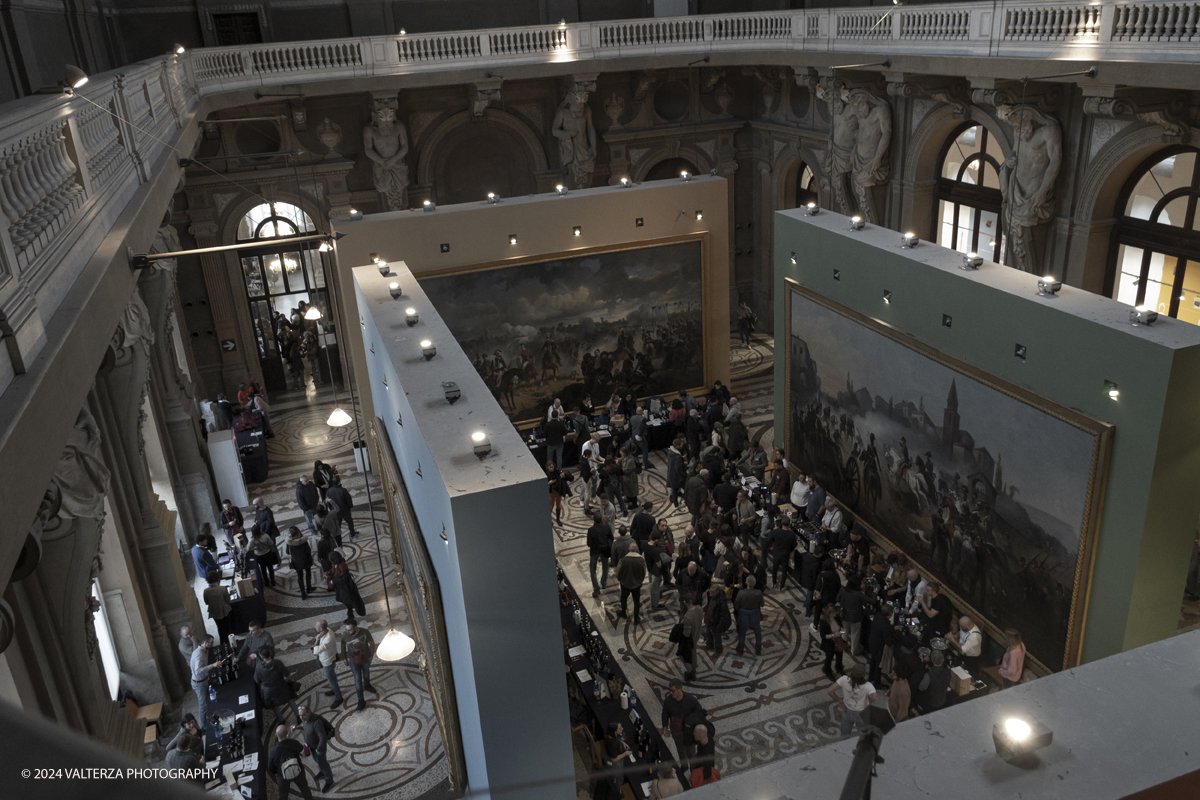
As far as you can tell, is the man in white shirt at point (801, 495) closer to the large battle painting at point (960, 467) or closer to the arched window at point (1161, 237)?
the large battle painting at point (960, 467)

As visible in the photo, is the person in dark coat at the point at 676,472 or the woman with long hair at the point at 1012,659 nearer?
the woman with long hair at the point at 1012,659

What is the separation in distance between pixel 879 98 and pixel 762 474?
25.2 ft

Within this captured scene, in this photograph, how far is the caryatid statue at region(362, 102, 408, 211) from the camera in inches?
762

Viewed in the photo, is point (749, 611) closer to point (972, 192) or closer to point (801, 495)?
point (801, 495)

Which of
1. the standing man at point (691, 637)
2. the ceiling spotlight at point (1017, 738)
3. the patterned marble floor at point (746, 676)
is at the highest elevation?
the ceiling spotlight at point (1017, 738)

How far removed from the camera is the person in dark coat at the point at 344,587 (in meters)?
12.0

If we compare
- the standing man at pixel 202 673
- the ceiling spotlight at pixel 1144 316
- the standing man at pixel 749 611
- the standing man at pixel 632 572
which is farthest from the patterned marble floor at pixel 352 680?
the ceiling spotlight at pixel 1144 316

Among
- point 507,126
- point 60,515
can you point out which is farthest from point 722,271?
point 60,515

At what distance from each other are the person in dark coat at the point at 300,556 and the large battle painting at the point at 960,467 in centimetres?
788

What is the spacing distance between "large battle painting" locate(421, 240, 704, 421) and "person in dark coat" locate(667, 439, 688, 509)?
3653mm

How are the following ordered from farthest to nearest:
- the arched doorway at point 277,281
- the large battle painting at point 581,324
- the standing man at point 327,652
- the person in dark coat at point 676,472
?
the arched doorway at point 277,281 → the large battle painting at point 581,324 → the person in dark coat at point 676,472 → the standing man at point 327,652

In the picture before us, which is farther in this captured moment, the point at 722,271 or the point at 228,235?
the point at 228,235

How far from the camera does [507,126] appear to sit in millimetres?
21094

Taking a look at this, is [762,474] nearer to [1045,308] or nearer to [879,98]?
[1045,308]
